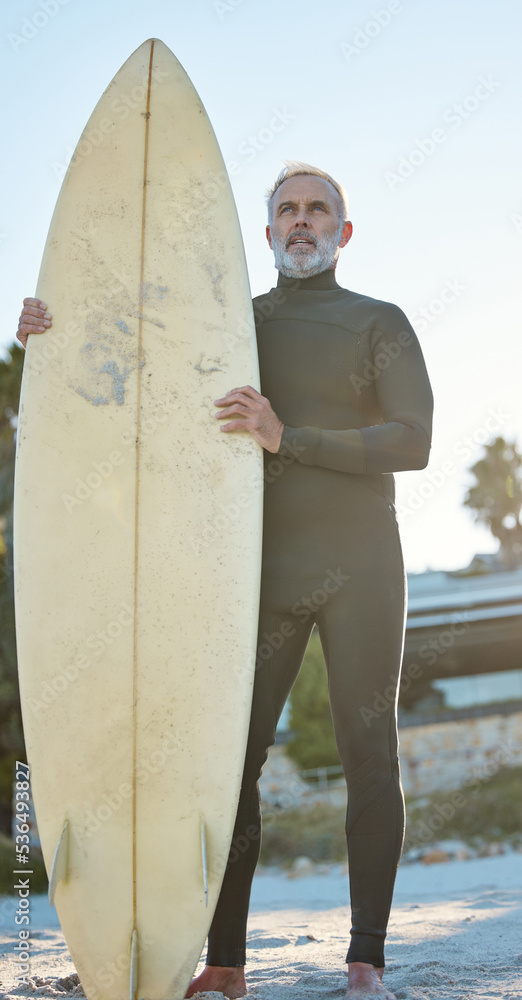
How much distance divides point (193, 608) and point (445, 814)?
920 centimetres

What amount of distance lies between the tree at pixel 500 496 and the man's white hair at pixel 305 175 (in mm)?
22496

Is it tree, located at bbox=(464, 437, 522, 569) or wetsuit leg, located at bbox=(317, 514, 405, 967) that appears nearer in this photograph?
wetsuit leg, located at bbox=(317, 514, 405, 967)

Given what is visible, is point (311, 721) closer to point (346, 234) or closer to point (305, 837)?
point (305, 837)

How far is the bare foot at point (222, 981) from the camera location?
6.93 feet

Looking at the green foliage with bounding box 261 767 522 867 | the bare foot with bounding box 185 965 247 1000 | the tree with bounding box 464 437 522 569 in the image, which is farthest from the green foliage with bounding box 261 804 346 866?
the tree with bounding box 464 437 522 569

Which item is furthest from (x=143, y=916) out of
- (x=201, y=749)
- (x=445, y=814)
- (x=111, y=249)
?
(x=445, y=814)

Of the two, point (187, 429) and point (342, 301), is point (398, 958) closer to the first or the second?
point (187, 429)

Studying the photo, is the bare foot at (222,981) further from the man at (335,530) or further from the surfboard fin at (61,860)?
the surfboard fin at (61,860)

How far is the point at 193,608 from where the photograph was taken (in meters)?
2.26

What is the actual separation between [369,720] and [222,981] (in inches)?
28.3

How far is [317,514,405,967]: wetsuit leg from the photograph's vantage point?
2039 mm

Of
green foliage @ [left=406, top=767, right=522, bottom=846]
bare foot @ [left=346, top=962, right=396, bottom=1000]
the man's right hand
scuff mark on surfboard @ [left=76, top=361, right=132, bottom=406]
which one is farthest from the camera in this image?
green foliage @ [left=406, top=767, right=522, bottom=846]

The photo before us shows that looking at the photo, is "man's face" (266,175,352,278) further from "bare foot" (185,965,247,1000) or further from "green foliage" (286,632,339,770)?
"green foliage" (286,632,339,770)

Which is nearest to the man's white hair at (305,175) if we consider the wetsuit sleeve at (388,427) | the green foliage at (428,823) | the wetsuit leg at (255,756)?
the wetsuit sleeve at (388,427)
